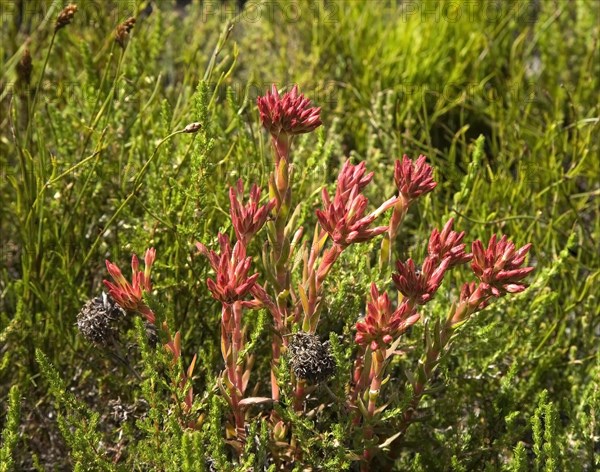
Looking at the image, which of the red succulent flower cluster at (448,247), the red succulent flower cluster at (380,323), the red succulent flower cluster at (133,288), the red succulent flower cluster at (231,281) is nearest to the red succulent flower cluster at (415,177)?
the red succulent flower cluster at (448,247)

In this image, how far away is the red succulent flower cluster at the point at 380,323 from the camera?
4.21 ft

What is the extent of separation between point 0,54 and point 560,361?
6.60 feet

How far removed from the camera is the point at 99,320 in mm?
1468

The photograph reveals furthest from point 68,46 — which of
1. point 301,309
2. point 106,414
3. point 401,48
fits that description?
point 301,309

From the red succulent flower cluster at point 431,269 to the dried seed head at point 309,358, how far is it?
172 mm

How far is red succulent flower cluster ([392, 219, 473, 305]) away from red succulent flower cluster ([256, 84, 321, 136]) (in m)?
0.29

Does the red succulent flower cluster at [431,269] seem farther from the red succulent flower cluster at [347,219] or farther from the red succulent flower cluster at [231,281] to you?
the red succulent flower cluster at [231,281]

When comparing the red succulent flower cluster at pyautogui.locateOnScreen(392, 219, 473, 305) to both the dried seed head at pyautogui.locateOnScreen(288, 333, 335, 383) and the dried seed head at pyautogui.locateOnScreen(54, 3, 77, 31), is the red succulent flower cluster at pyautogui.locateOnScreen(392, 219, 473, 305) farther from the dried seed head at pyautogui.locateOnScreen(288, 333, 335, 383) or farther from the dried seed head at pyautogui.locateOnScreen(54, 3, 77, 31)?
the dried seed head at pyautogui.locateOnScreen(54, 3, 77, 31)

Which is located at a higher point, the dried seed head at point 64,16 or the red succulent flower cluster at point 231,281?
the dried seed head at point 64,16

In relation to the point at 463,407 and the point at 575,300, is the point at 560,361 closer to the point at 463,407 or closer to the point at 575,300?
the point at 575,300

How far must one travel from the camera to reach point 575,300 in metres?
2.02

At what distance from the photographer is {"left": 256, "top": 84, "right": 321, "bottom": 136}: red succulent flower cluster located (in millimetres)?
1340

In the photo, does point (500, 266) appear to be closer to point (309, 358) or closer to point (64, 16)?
point (309, 358)

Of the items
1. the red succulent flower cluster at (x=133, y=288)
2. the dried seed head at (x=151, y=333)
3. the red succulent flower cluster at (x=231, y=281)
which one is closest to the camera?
the red succulent flower cluster at (x=231, y=281)
